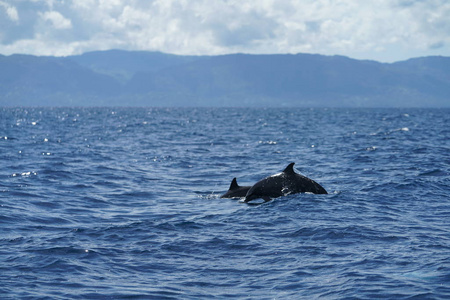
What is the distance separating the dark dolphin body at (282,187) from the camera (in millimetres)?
17953

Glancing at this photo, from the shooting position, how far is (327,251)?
11711 mm

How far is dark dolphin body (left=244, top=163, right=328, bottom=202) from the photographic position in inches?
707

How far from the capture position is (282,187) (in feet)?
59.1

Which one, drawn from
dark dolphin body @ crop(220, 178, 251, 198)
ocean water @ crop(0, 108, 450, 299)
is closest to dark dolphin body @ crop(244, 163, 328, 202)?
ocean water @ crop(0, 108, 450, 299)

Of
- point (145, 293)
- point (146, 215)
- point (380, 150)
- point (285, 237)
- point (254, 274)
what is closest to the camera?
point (145, 293)

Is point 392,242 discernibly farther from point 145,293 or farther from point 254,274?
point 145,293

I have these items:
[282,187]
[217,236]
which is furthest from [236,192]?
[217,236]

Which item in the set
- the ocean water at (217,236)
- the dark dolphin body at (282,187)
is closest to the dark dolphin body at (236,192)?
the ocean water at (217,236)

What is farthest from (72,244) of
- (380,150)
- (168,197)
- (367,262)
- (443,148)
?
(443,148)

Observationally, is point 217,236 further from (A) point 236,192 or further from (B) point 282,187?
(A) point 236,192

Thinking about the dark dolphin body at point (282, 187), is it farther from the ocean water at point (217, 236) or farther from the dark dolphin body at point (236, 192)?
the dark dolphin body at point (236, 192)

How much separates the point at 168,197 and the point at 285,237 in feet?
26.0

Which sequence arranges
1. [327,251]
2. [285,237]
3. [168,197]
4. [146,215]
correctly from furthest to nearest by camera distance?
[168,197]
[146,215]
[285,237]
[327,251]

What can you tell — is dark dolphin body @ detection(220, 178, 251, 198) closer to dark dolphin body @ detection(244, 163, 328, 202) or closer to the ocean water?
the ocean water
